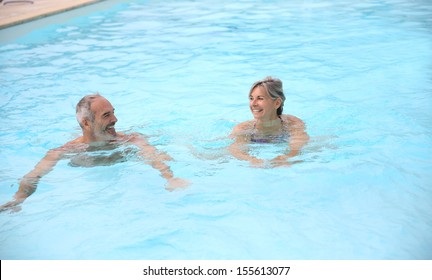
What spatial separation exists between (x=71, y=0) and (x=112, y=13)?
1.83 m

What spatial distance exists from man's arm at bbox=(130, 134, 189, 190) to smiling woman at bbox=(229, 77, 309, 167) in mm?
676

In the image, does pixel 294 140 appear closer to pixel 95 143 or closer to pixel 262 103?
pixel 262 103

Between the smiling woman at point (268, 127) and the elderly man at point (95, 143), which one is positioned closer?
the elderly man at point (95, 143)

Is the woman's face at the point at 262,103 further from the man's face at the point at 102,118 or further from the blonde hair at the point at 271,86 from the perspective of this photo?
the man's face at the point at 102,118

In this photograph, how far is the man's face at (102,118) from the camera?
421cm

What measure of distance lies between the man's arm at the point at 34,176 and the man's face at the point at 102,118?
0.46 meters

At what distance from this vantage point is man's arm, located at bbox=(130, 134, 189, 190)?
414 centimetres

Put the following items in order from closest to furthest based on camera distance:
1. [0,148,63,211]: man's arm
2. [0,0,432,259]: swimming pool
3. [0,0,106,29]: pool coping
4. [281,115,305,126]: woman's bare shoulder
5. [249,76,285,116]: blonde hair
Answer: [0,0,432,259]: swimming pool < [0,148,63,211]: man's arm < [249,76,285,116]: blonde hair < [281,115,305,126]: woman's bare shoulder < [0,0,106,29]: pool coping

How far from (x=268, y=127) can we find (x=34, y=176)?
220 centimetres

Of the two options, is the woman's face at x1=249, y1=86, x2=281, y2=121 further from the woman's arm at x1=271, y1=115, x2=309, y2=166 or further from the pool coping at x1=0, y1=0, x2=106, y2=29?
the pool coping at x1=0, y1=0, x2=106, y2=29

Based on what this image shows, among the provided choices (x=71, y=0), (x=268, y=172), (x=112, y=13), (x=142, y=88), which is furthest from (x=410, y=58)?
(x=71, y=0)

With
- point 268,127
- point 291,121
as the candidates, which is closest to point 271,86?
point 268,127

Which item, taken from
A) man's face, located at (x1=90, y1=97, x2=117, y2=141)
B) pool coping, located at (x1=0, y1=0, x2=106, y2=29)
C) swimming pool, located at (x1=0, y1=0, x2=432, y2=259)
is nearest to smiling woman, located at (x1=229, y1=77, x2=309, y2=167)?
swimming pool, located at (x1=0, y1=0, x2=432, y2=259)

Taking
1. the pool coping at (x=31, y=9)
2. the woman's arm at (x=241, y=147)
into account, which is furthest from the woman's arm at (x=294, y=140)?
the pool coping at (x=31, y=9)
